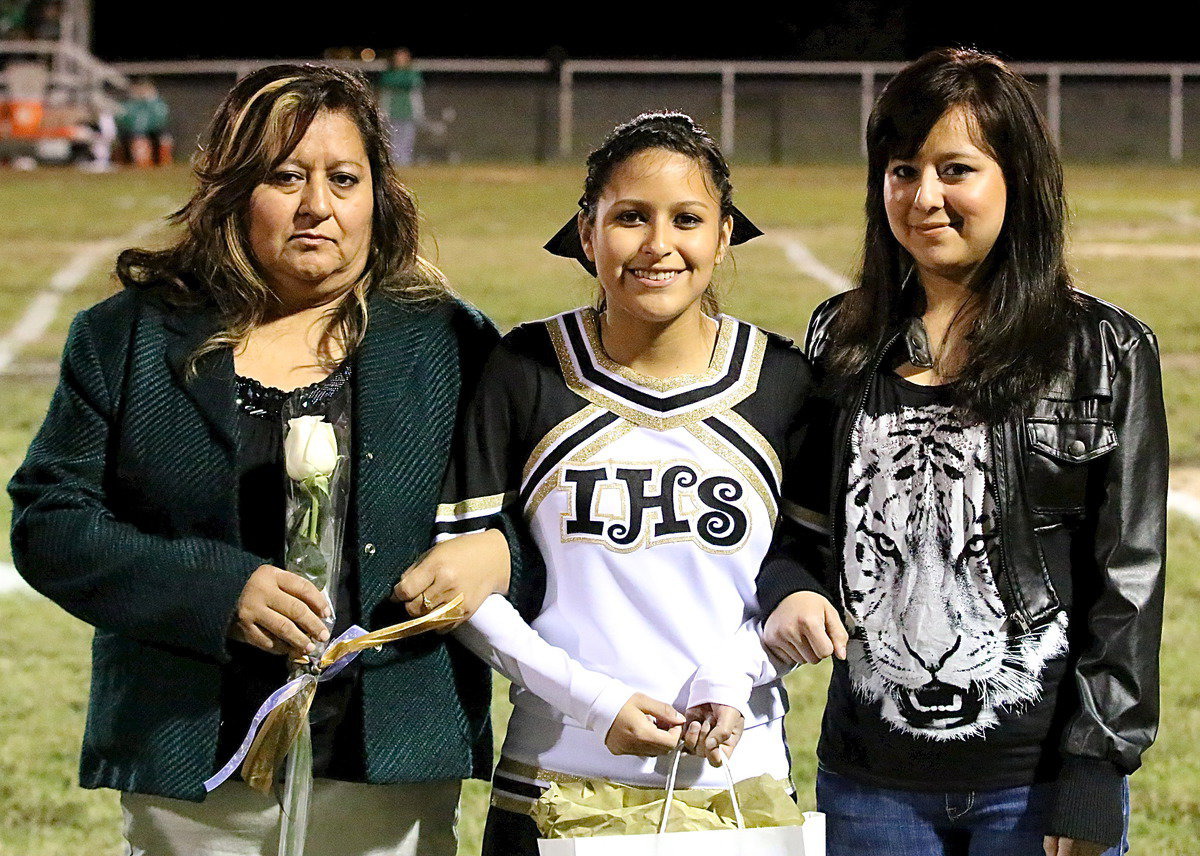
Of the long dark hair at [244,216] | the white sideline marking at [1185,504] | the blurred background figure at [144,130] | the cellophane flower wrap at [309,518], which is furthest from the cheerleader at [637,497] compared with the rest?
the blurred background figure at [144,130]

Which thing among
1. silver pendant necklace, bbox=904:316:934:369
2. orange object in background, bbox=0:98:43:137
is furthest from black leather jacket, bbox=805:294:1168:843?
orange object in background, bbox=0:98:43:137

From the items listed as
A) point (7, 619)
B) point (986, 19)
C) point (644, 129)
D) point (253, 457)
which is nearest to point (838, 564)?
point (644, 129)

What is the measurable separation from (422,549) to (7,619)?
3429 millimetres

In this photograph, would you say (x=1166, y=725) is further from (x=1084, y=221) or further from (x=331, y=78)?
(x=1084, y=221)

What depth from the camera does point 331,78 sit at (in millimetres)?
2418

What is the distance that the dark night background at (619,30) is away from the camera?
28.7 meters

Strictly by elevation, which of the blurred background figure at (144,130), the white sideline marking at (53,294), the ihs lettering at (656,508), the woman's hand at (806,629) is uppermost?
the blurred background figure at (144,130)

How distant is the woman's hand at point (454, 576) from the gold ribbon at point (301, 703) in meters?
0.01

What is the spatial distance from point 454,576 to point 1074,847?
84cm

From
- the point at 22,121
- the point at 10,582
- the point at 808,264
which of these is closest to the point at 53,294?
the point at 808,264

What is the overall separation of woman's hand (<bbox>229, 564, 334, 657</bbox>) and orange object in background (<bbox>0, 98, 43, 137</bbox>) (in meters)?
22.6

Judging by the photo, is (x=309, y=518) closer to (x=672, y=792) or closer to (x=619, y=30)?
(x=672, y=792)

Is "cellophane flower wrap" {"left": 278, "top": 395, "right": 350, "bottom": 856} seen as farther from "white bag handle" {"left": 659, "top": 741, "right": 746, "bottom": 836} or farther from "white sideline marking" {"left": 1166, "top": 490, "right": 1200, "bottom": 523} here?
"white sideline marking" {"left": 1166, "top": 490, "right": 1200, "bottom": 523}

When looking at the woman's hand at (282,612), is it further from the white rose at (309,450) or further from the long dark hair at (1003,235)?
the long dark hair at (1003,235)
